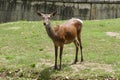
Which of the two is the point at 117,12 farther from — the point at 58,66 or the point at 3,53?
the point at 58,66

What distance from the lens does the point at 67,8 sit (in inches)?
954

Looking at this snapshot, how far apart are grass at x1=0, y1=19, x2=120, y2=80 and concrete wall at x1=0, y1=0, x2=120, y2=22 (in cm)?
517

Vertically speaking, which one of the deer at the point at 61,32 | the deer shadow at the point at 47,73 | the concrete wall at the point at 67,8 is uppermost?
the deer at the point at 61,32

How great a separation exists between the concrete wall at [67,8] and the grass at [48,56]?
16.9 feet

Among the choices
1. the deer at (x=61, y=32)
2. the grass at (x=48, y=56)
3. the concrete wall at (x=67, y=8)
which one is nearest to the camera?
the deer at (x=61, y=32)

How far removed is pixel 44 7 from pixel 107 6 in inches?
152

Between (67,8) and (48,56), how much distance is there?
38.0ft

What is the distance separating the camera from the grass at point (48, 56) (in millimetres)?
10984

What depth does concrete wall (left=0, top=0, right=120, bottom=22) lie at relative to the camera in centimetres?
2405

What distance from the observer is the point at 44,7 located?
24.4 metres

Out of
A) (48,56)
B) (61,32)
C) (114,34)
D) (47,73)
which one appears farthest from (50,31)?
(114,34)

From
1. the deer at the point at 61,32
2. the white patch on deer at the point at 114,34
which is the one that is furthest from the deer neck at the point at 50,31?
the white patch on deer at the point at 114,34

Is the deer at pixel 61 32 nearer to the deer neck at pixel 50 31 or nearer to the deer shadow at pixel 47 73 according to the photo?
the deer neck at pixel 50 31

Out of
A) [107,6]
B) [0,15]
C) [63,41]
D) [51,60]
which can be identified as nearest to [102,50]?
[51,60]
